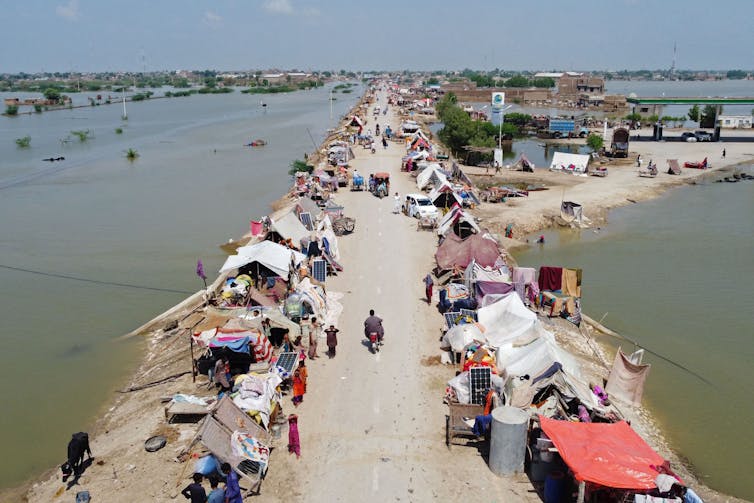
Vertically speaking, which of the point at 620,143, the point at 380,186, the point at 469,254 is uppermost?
the point at 620,143

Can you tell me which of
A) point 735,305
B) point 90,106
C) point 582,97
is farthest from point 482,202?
point 90,106

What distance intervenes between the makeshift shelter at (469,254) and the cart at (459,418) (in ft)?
25.0

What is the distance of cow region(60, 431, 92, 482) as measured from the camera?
34.4 ft

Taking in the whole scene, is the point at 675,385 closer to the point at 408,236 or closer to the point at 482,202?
the point at 408,236

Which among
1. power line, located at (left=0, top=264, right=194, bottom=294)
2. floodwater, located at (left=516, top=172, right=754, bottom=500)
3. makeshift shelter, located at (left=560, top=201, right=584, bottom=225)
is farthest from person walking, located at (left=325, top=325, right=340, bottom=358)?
makeshift shelter, located at (left=560, top=201, right=584, bottom=225)

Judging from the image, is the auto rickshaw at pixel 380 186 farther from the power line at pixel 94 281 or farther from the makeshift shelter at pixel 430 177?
the power line at pixel 94 281

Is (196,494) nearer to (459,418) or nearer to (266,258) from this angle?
(459,418)

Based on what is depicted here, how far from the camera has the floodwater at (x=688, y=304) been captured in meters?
13.0

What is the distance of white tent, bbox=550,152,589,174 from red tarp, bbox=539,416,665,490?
110ft

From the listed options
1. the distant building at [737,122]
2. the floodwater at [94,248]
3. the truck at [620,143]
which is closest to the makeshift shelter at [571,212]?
the floodwater at [94,248]

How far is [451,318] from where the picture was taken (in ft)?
50.2

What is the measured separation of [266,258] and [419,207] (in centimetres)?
1020

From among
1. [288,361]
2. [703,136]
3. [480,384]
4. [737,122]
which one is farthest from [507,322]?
[737,122]

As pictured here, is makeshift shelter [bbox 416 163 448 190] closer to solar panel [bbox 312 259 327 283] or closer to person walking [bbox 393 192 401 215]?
person walking [bbox 393 192 401 215]
